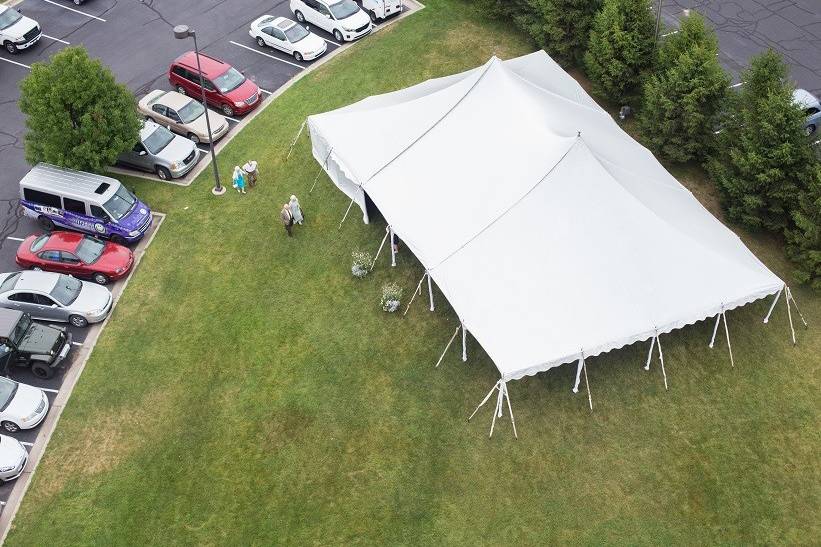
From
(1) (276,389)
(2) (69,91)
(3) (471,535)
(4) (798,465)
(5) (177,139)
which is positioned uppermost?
(2) (69,91)

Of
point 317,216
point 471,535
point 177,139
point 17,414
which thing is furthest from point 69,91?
point 471,535

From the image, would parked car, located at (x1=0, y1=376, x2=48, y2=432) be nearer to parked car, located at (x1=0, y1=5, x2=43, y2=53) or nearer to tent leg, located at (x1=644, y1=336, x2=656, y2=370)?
tent leg, located at (x1=644, y1=336, x2=656, y2=370)

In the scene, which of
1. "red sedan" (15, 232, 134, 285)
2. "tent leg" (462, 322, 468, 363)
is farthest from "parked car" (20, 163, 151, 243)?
"tent leg" (462, 322, 468, 363)

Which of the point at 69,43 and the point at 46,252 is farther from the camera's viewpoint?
the point at 69,43

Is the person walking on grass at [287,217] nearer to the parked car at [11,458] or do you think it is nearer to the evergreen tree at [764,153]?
the parked car at [11,458]

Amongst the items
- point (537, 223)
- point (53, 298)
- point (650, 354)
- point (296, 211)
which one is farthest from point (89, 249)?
point (650, 354)

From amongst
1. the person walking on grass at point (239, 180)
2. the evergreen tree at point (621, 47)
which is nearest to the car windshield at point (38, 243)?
the person walking on grass at point (239, 180)

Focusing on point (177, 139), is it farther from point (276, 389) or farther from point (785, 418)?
point (785, 418)

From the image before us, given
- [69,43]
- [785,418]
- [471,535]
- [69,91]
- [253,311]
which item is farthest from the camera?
[69,43]
